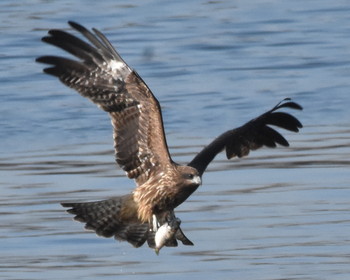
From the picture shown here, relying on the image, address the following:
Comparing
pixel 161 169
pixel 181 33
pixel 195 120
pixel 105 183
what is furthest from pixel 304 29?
pixel 161 169

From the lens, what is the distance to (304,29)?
63.4 ft

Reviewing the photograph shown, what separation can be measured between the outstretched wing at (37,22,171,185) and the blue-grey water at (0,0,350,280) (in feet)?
2.79

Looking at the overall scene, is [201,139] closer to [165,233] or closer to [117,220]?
[117,220]

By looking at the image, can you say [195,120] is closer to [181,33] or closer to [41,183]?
[41,183]

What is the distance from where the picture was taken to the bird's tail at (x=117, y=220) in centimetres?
955

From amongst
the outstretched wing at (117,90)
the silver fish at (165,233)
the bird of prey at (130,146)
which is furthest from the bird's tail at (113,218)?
the outstretched wing at (117,90)

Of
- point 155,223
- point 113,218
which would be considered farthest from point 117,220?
point 155,223

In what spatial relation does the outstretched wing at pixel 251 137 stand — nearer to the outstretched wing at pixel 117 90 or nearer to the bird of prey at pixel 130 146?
the bird of prey at pixel 130 146

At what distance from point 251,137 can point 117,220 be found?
1308mm

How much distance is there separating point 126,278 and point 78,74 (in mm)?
1349

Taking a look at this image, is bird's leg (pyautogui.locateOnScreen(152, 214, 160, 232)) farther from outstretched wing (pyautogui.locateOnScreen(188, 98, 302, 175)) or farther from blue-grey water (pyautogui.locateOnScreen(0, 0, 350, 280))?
outstretched wing (pyautogui.locateOnScreen(188, 98, 302, 175))

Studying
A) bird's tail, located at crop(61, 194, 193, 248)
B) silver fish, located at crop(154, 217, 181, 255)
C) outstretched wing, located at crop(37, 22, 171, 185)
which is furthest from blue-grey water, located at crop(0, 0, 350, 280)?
outstretched wing, located at crop(37, 22, 171, 185)

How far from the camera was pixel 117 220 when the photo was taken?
9.71 m

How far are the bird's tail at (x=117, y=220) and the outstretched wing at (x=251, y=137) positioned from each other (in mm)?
492
